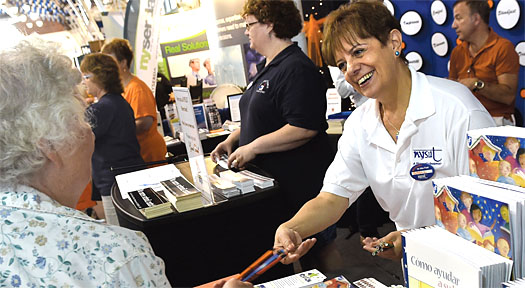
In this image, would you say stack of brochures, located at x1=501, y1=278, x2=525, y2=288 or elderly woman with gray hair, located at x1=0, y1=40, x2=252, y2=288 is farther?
elderly woman with gray hair, located at x1=0, y1=40, x2=252, y2=288

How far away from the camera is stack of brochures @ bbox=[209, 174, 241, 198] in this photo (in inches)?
92.6

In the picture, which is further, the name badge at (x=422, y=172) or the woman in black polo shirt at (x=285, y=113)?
the woman in black polo shirt at (x=285, y=113)

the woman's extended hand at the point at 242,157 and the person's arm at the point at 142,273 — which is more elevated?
the person's arm at the point at 142,273

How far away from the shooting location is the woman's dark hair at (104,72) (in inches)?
148

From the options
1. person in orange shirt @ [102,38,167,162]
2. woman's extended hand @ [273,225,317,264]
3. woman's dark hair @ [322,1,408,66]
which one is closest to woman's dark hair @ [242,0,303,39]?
woman's dark hair @ [322,1,408,66]

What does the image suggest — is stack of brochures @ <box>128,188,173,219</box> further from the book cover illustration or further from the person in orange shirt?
the person in orange shirt

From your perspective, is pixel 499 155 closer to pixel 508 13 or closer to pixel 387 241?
pixel 387 241

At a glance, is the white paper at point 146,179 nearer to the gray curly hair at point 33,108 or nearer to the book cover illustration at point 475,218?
the gray curly hair at point 33,108

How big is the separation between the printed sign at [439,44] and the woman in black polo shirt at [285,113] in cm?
302

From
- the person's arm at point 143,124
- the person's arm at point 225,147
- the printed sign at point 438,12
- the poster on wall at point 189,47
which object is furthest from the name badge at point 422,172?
the poster on wall at point 189,47

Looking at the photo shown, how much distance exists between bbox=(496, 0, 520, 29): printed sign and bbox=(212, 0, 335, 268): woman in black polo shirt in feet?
8.67

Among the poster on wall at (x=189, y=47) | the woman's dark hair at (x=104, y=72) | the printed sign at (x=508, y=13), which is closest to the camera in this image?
the woman's dark hair at (x=104, y=72)

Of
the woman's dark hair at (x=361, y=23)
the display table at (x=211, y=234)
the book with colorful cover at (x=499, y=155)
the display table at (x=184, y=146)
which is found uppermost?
the woman's dark hair at (x=361, y=23)

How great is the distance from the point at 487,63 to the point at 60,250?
3.88m
